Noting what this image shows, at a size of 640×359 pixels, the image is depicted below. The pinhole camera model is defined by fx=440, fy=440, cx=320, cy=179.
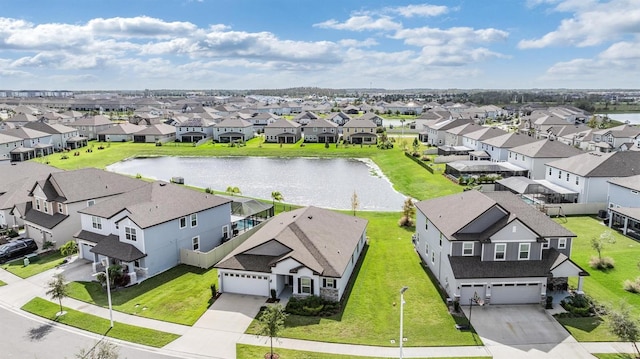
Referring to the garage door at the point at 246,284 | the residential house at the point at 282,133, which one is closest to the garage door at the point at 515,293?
the garage door at the point at 246,284

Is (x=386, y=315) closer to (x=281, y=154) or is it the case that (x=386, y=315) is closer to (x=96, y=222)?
(x=96, y=222)

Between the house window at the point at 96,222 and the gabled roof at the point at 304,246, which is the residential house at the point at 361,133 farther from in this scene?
the house window at the point at 96,222

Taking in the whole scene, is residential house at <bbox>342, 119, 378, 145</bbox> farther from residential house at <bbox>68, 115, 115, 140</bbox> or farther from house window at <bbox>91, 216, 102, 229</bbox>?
house window at <bbox>91, 216, 102, 229</bbox>

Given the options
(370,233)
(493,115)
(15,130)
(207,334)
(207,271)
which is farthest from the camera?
(493,115)

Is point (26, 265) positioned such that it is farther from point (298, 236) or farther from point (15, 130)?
point (15, 130)

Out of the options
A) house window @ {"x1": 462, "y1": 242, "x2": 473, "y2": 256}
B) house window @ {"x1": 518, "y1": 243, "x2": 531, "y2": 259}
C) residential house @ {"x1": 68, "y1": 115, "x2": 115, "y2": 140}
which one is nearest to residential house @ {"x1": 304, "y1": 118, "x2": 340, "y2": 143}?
residential house @ {"x1": 68, "y1": 115, "x2": 115, "y2": 140}

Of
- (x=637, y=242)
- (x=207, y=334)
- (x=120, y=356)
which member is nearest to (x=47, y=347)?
(x=120, y=356)
